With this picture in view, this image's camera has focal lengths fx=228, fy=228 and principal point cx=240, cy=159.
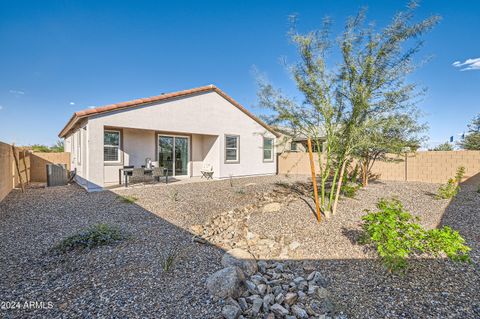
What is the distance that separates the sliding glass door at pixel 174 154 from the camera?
11555 mm

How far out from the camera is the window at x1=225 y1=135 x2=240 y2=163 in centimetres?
1263

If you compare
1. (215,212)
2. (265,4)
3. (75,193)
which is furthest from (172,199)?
(265,4)

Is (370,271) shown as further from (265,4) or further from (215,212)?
(265,4)

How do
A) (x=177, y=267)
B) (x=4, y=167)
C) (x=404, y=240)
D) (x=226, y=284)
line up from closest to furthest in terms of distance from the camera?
(x=226, y=284) < (x=404, y=240) < (x=177, y=267) < (x=4, y=167)

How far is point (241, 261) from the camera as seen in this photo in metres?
3.72

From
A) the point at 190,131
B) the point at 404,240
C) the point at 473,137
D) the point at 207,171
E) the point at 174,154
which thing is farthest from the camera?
the point at 473,137

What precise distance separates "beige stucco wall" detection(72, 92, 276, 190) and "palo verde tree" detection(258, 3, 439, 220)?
212cm

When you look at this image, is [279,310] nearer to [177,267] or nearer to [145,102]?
[177,267]

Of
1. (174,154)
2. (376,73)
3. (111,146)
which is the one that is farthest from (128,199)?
(376,73)

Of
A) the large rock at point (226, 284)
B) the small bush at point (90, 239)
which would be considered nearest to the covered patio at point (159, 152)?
the small bush at point (90, 239)

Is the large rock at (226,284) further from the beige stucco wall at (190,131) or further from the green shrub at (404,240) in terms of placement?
the beige stucco wall at (190,131)

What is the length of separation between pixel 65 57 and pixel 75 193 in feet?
22.3

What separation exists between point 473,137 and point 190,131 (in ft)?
79.5

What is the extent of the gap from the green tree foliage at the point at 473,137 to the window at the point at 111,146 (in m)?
26.6
